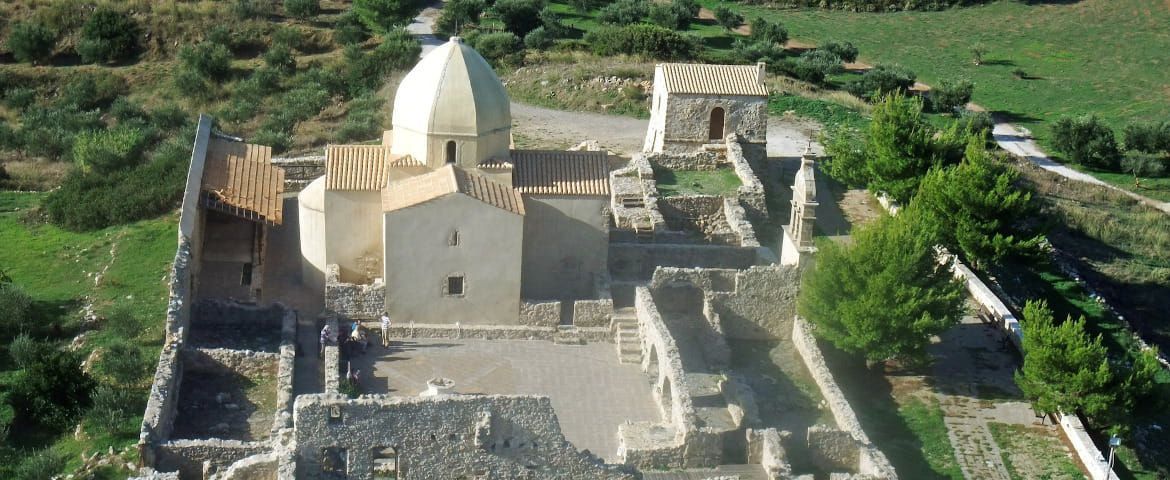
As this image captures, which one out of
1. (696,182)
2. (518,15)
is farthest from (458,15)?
(696,182)

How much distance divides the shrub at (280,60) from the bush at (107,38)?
23.0 ft

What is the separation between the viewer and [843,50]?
62.2 metres

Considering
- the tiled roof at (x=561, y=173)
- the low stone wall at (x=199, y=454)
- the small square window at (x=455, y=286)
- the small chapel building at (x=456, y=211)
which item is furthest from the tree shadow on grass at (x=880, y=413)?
the low stone wall at (x=199, y=454)

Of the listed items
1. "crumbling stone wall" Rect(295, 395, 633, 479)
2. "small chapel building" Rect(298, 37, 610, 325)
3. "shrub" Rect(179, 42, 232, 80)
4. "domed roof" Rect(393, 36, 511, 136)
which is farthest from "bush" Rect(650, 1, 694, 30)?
"crumbling stone wall" Rect(295, 395, 633, 479)

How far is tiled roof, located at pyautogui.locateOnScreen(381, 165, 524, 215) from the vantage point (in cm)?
2819

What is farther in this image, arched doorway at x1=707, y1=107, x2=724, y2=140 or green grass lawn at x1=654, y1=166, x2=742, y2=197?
arched doorway at x1=707, y1=107, x2=724, y2=140

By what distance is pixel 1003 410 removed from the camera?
→ 1081 inches

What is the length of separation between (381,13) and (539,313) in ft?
111

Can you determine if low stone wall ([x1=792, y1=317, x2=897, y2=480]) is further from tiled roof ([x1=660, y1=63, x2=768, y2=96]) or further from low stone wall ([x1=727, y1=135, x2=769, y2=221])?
tiled roof ([x1=660, y1=63, x2=768, y2=96])

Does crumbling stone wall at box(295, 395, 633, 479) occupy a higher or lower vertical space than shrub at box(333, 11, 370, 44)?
higher

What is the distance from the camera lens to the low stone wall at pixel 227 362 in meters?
26.5

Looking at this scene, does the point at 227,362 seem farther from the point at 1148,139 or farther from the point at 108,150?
the point at 1148,139

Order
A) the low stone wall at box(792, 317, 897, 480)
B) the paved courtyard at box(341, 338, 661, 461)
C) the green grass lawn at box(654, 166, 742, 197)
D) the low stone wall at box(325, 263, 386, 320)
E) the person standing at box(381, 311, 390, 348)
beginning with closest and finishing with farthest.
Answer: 1. the low stone wall at box(792, 317, 897, 480)
2. the paved courtyard at box(341, 338, 661, 461)
3. the person standing at box(381, 311, 390, 348)
4. the low stone wall at box(325, 263, 386, 320)
5. the green grass lawn at box(654, 166, 742, 197)

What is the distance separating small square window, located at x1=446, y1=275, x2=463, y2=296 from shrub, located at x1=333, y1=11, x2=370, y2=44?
3211 centimetres
